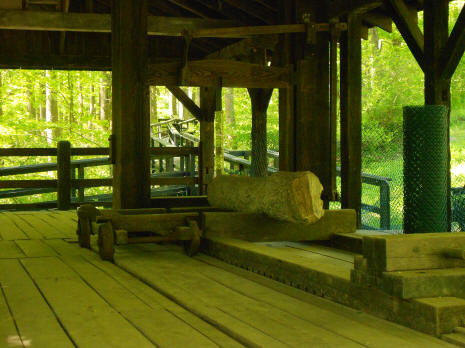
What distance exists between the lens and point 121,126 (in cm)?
716

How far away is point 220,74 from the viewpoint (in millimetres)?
7527

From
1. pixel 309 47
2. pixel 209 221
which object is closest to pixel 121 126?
pixel 209 221

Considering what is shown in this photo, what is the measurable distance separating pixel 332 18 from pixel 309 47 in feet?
1.44

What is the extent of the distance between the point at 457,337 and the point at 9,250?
15.3ft

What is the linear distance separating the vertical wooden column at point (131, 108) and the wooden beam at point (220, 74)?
19cm

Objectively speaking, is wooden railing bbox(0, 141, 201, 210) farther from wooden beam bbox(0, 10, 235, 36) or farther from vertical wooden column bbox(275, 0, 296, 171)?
vertical wooden column bbox(275, 0, 296, 171)

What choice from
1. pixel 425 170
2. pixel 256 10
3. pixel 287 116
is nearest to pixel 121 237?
pixel 425 170

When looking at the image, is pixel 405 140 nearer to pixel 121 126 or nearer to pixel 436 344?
pixel 436 344

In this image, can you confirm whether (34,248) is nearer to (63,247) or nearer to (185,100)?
(63,247)

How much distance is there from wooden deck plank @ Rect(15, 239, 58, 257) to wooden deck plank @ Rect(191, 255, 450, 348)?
6.44 feet

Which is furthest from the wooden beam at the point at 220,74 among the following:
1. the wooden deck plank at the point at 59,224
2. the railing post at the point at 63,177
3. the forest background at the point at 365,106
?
the forest background at the point at 365,106

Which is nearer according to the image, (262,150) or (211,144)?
(262,150)

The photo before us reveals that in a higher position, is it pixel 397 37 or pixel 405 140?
pixel 397 37

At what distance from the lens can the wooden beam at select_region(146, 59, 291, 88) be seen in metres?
7.25
